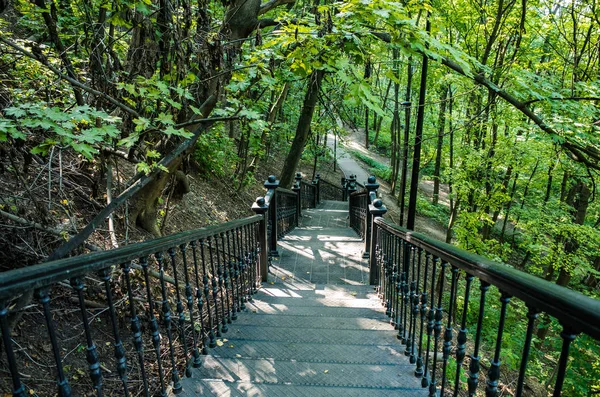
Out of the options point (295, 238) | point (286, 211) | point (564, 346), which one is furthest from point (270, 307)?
point (286, 211)

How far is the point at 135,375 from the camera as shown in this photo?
3.11m

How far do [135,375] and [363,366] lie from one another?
2.08m

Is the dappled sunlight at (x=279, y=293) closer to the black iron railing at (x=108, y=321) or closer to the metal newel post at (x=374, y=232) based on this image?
the black iron railing at (x=108, y=321)

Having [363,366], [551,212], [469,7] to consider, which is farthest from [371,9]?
[551,212]

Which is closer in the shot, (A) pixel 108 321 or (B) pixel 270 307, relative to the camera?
(A) pixel 108 321

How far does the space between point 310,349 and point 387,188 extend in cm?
2065

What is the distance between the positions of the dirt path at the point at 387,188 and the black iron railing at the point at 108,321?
454 centimetres

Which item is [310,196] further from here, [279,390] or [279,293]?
[279,390]

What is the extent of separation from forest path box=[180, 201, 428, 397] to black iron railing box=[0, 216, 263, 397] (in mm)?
203

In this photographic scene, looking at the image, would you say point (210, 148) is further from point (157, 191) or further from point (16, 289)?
point (16, 289)

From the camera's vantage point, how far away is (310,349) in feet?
9.93

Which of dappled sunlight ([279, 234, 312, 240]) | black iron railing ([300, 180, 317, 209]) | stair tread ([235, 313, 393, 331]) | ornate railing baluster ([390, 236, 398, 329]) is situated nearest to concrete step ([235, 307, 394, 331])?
stair tread ([235, 313, 393, 331])

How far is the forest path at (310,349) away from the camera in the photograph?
7.98ft

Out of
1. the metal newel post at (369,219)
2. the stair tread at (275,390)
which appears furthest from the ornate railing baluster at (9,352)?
the metal newel post at (369,219)
